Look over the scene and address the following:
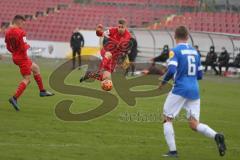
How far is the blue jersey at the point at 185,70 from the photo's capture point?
35.8ft

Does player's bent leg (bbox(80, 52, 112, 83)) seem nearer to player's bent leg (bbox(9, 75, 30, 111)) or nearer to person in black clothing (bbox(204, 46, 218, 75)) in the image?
player's bent leg (bbox(9, 75, 30, 111))

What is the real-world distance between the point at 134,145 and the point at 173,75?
1937mm

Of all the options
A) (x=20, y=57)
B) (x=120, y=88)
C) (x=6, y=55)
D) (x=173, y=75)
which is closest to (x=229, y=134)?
(x=173, y=75)

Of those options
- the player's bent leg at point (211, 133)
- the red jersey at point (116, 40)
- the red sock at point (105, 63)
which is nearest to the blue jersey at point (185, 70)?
the player's bent leg at point (211, 133)

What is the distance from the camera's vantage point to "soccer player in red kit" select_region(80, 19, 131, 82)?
1952cm

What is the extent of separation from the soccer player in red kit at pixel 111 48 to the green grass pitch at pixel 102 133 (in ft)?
2.63

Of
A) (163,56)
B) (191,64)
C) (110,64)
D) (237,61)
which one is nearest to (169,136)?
(191,64)

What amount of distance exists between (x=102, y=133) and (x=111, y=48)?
7.47 m

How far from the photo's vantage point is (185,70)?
1098 cm

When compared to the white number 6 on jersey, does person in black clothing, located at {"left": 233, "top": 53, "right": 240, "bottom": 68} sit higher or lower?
lower

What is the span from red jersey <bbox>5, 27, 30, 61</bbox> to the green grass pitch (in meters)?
1.32

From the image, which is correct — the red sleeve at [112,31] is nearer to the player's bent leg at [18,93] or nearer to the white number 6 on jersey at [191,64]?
the player's bent leg at [18,93]

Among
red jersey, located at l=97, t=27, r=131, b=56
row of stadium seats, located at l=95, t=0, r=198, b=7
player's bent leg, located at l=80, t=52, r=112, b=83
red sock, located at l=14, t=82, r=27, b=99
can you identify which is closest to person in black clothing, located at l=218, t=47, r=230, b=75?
row of stadium seats, located at l=95, t=0, r=198, b=7

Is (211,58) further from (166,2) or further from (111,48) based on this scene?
(111,48)
